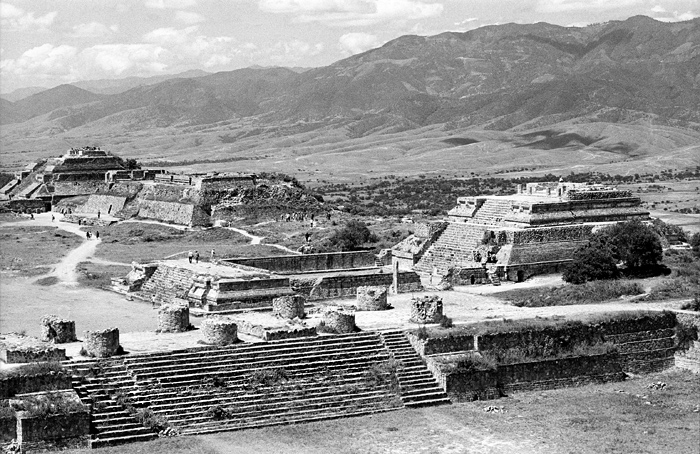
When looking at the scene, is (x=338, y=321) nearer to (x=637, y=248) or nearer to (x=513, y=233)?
(x=637, y=248)

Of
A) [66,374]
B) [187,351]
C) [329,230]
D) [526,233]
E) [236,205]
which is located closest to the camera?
[66,374]

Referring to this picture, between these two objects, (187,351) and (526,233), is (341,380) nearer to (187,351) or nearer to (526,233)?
(187,351)

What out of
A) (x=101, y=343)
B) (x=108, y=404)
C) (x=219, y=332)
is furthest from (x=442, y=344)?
(x=108, y=404)

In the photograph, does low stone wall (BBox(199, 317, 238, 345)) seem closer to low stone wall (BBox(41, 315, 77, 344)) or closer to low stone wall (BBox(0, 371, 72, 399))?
low stone wall (BBox(41, 315, 77, 344))

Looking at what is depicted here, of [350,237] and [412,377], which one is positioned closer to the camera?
[412,377]

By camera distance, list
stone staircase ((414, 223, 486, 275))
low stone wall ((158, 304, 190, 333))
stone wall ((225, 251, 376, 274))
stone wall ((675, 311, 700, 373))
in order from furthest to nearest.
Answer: stone staircase ((414, 223, 486, 275))
stone wall ((225, 251, 376, 274))
stone wall ((675, 311, 700, 373))
low stone wall ((158, 304, 190, 333))

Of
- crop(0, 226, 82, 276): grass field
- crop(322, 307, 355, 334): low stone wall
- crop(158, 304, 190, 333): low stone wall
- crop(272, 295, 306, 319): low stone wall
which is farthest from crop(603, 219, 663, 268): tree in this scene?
crop(0, 226, 82, 276): grass field

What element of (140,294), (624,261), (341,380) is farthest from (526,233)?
(341,380)
